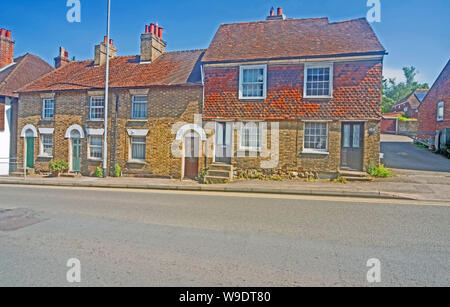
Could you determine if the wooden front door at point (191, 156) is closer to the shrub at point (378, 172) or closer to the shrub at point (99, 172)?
the shrub at point (99, 172)

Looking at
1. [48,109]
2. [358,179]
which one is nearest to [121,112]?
[48,109]

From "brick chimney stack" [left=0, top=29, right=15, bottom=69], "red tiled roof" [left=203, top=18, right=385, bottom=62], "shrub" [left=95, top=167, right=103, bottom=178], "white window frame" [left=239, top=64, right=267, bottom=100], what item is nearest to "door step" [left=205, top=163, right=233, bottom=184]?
"white window frame" [left=239, top=64, right=267, bottom=100]

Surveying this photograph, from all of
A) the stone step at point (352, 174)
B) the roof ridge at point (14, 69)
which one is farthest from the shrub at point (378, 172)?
the roof ridge at point (14, 69)

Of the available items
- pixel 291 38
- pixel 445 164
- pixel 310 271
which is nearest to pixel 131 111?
pixel 291 38

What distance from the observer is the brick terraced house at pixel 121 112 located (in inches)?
633

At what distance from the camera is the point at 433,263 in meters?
4.47

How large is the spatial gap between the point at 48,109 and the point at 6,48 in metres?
10.5

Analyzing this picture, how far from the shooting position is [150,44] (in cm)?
1894

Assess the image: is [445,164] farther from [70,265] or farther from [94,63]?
[94,63]

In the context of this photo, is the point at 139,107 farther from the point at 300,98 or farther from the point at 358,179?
the point at 358,179

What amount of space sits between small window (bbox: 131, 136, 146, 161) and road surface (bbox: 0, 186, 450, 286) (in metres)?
7.82

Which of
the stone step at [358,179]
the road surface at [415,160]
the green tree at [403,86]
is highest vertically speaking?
the green tree at [403,86]

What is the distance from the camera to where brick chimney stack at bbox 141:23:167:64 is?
18812 millimetres

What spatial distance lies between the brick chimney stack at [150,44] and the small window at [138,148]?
17.9ft
